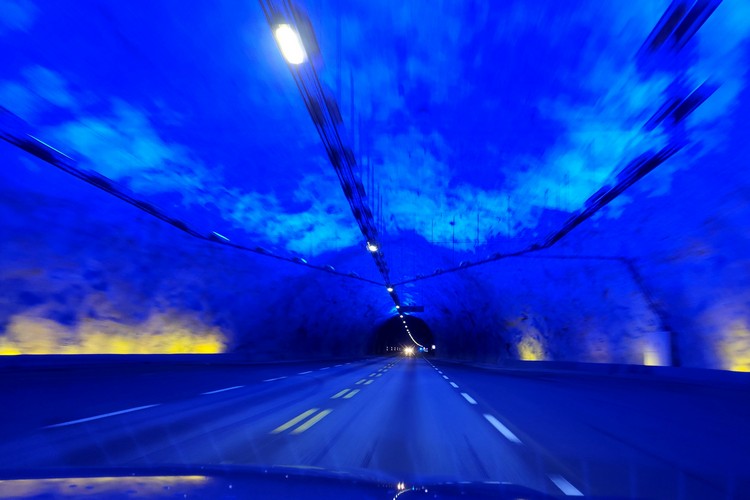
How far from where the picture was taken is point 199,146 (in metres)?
16.6

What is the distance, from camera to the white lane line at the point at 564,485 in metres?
5.38

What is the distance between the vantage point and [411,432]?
920 centimetres

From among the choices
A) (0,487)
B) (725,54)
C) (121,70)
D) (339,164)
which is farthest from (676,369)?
(0,487)

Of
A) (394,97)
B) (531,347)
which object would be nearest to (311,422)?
(394,97)

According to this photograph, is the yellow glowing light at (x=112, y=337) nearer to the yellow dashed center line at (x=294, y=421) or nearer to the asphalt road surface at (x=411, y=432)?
the asphalt road surface at (x=411, y=432)

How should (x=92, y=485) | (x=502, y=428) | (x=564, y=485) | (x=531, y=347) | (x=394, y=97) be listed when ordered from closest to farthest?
(x=92, y=485), (x=564, y=485), (x=502, y=428), (x=394, y=97), (x=531, y=347)

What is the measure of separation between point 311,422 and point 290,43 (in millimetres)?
6624

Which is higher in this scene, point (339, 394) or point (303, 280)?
point (303, 280)

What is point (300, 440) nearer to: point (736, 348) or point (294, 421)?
point (294, 421)

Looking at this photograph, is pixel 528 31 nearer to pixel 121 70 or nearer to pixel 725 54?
pixel 725 54

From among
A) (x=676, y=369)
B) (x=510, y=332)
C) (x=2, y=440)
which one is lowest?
(x=2, y=440)

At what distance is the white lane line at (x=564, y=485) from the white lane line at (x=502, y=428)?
86.0 inches

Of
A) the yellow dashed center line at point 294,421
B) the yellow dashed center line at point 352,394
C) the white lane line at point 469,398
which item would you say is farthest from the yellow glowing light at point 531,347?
the yellow dashed center line at point 294,421

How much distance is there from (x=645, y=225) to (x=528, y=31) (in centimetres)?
987
